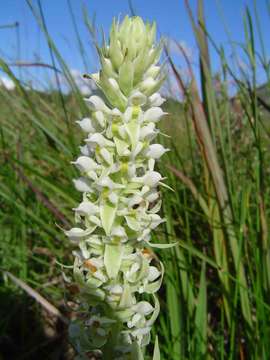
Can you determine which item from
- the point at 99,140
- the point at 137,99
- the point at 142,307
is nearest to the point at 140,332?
the point at 142,307

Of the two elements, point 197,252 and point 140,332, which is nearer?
point 140,332

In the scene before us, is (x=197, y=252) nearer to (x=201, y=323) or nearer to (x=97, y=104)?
(x=201, y=323)

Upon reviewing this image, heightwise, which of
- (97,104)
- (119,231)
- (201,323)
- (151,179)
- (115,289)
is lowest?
(201,323)

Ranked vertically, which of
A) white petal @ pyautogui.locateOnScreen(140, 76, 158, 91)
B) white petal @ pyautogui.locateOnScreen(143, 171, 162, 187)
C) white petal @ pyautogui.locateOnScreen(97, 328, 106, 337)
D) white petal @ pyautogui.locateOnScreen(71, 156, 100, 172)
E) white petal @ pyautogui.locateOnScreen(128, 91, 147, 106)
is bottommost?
white petal @ pyautogui.locateOnScreen(97, 328, 106, 337)

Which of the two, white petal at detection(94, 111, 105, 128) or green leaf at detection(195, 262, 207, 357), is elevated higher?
white petal at detection(94, 111, 105, 128)

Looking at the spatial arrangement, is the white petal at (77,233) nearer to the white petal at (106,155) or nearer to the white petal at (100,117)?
the white petal at (106,155)

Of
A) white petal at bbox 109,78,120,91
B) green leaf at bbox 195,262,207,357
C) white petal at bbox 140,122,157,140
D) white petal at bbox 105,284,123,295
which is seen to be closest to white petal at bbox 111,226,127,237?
white petal at bbox 105,284,123,295

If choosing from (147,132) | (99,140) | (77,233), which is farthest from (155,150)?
(77,233)

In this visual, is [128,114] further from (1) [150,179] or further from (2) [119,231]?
(2) [119,231]

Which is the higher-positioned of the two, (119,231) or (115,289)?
(119,231)

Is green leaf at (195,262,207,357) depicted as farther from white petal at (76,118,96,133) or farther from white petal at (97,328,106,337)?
white petal at (76,118,96,133)
